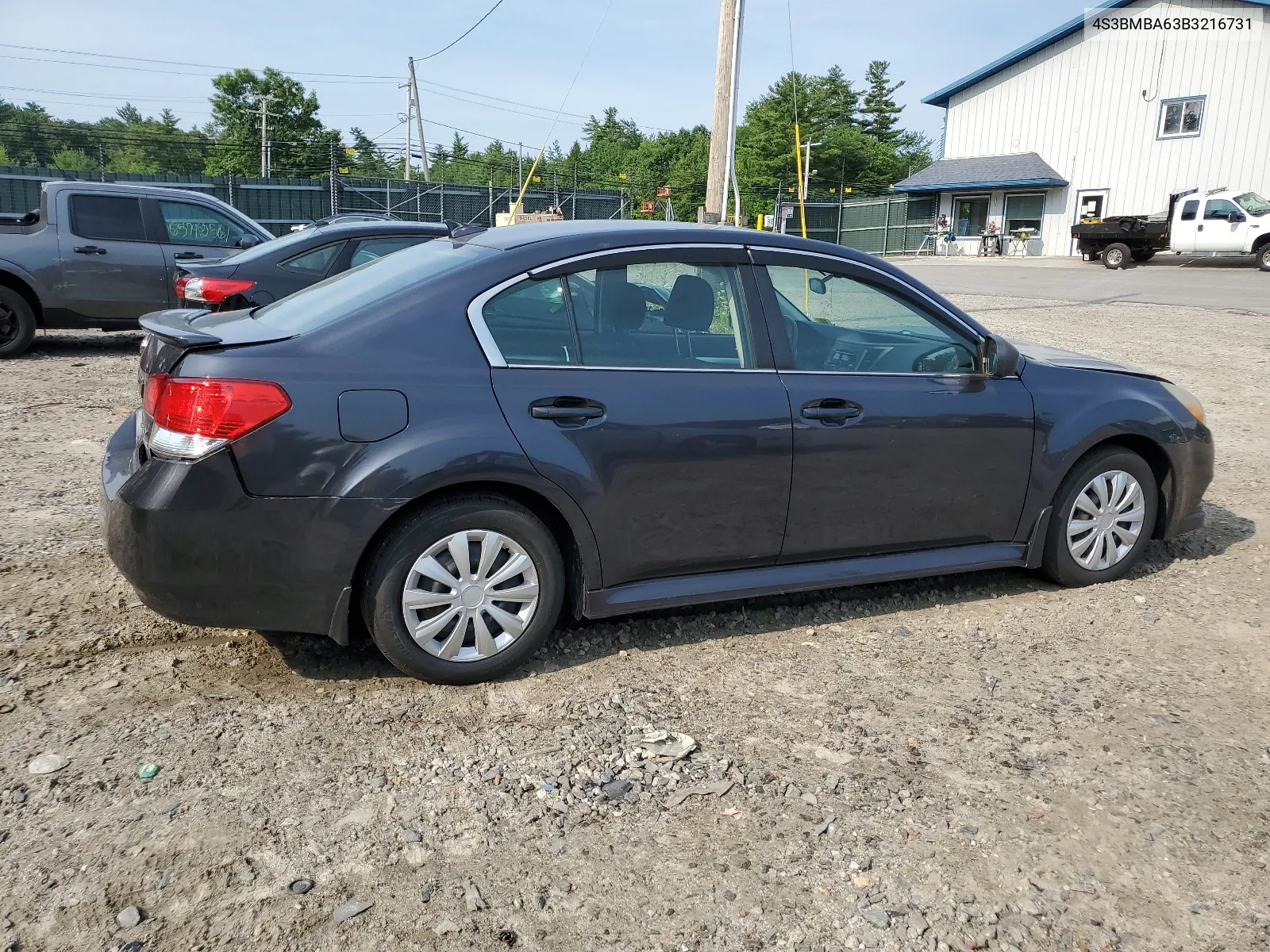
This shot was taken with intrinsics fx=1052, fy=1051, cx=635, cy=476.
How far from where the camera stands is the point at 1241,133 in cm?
3578

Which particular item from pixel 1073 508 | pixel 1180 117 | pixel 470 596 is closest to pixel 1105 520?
pixel 1073 508

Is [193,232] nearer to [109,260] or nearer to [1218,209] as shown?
[109,260]

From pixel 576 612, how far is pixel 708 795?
1029 mm

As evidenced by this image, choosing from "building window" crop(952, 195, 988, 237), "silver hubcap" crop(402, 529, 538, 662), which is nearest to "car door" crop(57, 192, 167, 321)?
"silver hubcap" crop(402, 529, 538, 662)

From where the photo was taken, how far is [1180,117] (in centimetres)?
3738

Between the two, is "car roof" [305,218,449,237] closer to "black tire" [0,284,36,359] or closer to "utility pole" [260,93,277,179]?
"black tire" [0,284,36,359]

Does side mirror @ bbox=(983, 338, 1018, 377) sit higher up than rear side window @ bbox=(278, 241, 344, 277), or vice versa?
rear side window @ bbox=(278, 241, 344, 277)

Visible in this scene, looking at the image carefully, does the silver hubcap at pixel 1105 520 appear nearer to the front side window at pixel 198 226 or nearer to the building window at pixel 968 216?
the front side window at pixel 198 226

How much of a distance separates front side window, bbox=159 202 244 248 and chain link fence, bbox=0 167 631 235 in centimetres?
1690

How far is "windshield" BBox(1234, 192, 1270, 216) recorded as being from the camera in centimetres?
2958

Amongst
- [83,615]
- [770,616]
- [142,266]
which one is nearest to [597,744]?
[770,616]

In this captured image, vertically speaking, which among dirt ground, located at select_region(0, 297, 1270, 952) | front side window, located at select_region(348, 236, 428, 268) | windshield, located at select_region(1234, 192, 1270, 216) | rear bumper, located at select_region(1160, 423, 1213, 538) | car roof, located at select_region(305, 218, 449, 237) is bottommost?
dirt ground, located at select_region(0, 297, 1270, 952)

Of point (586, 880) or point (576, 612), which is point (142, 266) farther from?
point (586, 880)

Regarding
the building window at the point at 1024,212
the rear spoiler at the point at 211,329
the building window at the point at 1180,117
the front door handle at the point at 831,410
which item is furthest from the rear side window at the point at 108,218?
the building window at the point at 1024,212
